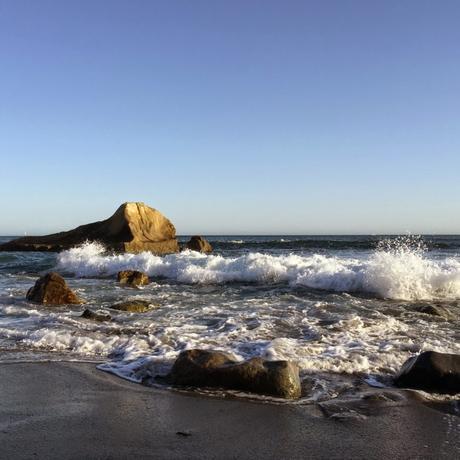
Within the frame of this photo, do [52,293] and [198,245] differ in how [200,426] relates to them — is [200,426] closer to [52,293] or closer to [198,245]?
[52,293]

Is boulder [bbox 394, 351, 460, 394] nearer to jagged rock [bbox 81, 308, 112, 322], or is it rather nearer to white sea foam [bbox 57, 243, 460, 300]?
jagged rock [bbox 81, 308, 112, 322]

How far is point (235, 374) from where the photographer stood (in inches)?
190

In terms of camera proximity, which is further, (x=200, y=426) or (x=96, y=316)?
(x=96, y=316)

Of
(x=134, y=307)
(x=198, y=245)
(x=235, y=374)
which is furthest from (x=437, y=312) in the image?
(x=198, y=245)

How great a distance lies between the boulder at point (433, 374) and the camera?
4.84 m

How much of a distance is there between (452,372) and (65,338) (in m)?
4.85

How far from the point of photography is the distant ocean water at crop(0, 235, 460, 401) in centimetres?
594

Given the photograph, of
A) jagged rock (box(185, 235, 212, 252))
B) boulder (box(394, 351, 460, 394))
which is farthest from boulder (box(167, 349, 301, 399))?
jagged rock (box(185, 235, 212, 252))

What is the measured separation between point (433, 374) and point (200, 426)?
7.96 ft

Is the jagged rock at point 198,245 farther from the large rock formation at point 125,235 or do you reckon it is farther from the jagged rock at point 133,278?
the jagged rock at point 133,278

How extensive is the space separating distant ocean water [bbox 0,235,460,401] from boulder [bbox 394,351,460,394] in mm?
334

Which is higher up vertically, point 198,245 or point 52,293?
point 198,245

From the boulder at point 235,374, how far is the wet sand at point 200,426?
29 centimetres

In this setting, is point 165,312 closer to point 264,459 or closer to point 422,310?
point 422,310
